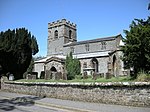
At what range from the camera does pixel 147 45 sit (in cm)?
1495

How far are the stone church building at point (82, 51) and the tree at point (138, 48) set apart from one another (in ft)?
42.8

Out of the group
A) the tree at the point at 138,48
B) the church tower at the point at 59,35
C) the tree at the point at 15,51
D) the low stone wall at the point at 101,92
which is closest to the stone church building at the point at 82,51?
the church tower at the point at 59,35

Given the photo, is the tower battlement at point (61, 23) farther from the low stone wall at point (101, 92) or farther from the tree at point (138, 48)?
the tree at point (138, 48)

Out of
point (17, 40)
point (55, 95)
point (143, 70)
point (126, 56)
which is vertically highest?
point (17, 40)

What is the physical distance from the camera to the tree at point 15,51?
26.6m

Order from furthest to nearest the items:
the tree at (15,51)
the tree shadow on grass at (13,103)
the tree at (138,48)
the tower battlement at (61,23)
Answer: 1. the tower battlement at (61,23)
2. the tree at (15,51)
3. the tree at (138,48)
4. the tree shadow on grass at (13,103)

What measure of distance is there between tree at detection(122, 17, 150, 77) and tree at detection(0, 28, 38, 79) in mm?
16536

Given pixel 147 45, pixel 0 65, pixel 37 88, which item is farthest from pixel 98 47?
pixel 147 45

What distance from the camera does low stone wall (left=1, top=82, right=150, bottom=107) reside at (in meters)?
12.5

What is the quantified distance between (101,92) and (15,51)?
1677cm

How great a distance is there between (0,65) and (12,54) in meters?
2.23

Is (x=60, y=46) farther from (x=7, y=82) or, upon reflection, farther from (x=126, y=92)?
(x=126, y=92)

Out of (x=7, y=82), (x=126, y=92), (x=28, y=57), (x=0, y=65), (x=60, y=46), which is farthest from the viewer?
(x=60, y=46)

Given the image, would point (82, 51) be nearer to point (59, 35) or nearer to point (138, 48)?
point (59, 35)
